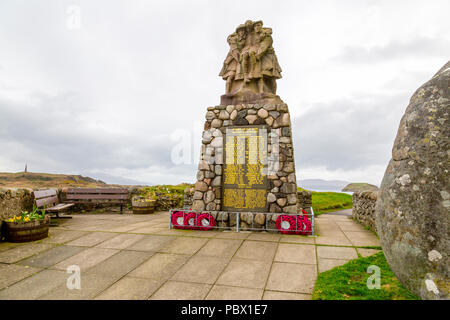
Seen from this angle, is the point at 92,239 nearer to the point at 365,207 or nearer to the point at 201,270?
the point at 201,270

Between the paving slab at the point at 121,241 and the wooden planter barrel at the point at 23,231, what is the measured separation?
1524mm

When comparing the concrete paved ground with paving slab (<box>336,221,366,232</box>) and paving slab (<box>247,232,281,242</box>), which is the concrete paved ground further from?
paving slab (<box>336,221,366,232</box>)

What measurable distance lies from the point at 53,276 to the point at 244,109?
561 cm

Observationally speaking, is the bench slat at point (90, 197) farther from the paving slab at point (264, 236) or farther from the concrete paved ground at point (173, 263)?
the paving slab at point (264, 236)

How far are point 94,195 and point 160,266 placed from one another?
7.56 meters

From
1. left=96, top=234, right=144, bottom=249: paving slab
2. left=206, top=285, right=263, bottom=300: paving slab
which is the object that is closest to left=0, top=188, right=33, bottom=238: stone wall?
left=96, top=234, right=144, bottom=249: paving slab

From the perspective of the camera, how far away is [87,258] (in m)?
4.36

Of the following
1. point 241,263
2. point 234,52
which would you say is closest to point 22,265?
point 241,263

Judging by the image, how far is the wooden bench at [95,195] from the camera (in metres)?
10.2

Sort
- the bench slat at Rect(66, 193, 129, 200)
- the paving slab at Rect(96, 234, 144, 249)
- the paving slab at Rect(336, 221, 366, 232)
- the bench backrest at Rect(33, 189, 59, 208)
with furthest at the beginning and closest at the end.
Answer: the bench slat at Rect(66, 193, 129, 200)
the bench backrest at Rect(33, 189, 59, 208)
the paving slab at Rect(336, 221, 366, 232)
the paving slab at Rect(96, 234, 144, 249)

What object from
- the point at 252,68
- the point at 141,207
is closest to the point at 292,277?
the point at 252,68

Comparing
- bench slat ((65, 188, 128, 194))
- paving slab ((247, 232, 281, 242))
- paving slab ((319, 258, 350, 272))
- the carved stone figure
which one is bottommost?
paving slab ((319, 258, 350, 272))

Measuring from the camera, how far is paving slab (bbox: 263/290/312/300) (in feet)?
9.75
